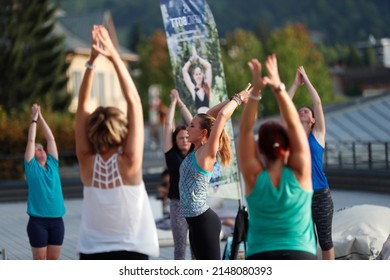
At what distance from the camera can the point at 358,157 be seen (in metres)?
24.2

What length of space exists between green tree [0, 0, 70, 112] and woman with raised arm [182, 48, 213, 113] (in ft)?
103

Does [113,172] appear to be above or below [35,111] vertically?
below

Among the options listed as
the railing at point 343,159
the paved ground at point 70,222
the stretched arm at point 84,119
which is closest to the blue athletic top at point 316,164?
the stretched arm at point 84,119

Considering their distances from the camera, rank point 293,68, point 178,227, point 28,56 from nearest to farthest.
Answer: point 178,227 → point 28,56 → point 293,68

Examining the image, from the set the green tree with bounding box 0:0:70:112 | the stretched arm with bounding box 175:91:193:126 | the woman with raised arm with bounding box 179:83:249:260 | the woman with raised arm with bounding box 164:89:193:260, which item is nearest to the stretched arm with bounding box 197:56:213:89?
the stretched arm with bounding box 175:91:193:126

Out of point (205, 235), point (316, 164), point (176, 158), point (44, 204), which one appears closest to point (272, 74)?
point (205, 235)

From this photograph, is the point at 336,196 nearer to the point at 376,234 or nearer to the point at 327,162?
the point at 327,162

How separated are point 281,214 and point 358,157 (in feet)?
63.7

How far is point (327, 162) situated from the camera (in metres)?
25.1

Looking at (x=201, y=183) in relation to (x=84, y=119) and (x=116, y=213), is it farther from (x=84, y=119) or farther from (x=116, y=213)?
(x=84, y=119)

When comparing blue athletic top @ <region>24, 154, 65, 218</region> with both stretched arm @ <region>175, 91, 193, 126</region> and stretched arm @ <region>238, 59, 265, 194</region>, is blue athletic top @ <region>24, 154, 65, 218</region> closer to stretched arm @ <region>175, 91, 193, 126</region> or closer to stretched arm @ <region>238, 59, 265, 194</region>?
stretched arm @ <region>175, 91, 193, 126</region>

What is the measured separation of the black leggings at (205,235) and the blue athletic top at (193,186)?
2.6 inches

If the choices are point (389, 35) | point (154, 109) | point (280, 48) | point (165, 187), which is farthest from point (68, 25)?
point (389, 35)

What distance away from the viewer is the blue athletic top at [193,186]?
693 cm
